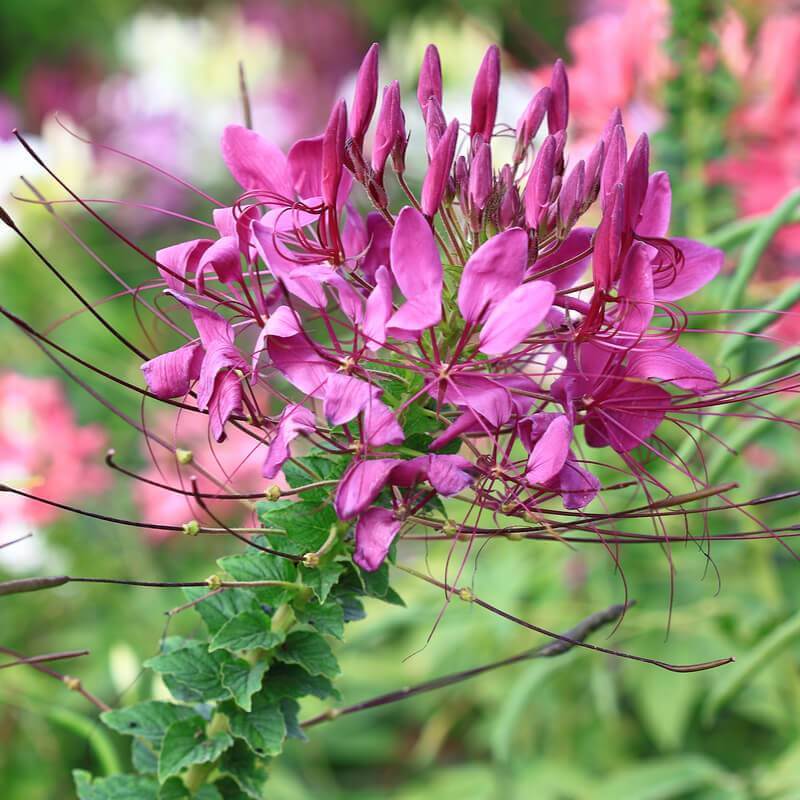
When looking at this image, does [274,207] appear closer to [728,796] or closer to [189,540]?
[728,796]

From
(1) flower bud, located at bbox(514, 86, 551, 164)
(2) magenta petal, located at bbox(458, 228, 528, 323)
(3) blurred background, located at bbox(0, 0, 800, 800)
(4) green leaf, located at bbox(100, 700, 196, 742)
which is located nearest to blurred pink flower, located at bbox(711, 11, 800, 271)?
(3) blurred background, located at bbox(0, 0, 800, 800)

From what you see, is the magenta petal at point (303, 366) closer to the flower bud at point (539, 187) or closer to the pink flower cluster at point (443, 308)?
the pink flower cluster at point (443, 308)

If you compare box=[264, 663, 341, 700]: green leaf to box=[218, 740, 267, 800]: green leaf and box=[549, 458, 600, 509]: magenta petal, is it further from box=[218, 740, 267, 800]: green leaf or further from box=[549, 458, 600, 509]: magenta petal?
box=[549, 458, 600, 509]: magenta petal

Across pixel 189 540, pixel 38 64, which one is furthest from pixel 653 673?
pixel 38 64

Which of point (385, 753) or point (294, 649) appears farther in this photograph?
point (385, 753)

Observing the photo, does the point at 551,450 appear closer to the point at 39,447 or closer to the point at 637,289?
the point at 637,289

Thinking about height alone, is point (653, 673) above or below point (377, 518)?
below
